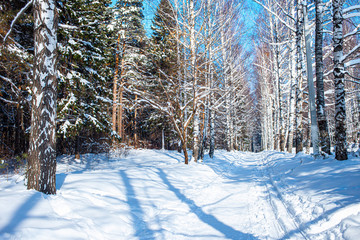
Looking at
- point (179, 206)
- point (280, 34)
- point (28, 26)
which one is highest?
point (280, 34)

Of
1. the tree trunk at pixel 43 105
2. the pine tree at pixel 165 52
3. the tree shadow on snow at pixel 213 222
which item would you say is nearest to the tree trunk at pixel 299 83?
the pine tree at pixel 165 52

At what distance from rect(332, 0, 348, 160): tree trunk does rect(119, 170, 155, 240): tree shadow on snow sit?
6.54m

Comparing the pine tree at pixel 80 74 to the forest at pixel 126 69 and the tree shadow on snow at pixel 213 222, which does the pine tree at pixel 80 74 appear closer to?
the forest at pixel 126 69

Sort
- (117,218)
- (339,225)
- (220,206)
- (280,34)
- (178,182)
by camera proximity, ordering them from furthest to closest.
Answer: (280,34)
(178,182)
(220,206)
(117,218)
(339,225)

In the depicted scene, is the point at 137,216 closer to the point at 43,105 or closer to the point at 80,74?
the point at 43,105

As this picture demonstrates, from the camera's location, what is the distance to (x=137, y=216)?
4.19 meters

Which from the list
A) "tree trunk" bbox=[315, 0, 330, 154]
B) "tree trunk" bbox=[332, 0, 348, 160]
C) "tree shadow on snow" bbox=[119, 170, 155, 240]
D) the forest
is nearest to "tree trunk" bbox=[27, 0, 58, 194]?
the forest

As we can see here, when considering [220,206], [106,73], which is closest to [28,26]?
[106,73]

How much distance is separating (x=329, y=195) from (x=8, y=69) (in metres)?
10.1

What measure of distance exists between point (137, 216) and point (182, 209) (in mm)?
1058

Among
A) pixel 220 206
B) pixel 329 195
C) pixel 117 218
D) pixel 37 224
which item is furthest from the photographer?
pixel 220 206

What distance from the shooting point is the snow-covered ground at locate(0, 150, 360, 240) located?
307cm

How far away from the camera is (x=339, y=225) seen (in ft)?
10.3

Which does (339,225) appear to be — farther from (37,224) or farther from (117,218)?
(37,224)
